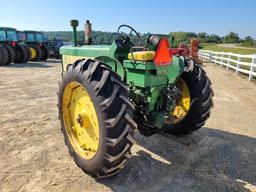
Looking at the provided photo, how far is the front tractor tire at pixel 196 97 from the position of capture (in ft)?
11.7

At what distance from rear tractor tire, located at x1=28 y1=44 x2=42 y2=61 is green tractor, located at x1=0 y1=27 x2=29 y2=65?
122cm

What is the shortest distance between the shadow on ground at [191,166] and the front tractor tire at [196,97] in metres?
0.42

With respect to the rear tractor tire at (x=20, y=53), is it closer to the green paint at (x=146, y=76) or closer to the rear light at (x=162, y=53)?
the green paint at (x=146, y=76)

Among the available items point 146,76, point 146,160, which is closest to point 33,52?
point 146,160

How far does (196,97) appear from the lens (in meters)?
3.57

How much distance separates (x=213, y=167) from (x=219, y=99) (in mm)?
4165

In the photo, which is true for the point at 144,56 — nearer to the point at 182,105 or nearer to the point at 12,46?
the point at 182,105

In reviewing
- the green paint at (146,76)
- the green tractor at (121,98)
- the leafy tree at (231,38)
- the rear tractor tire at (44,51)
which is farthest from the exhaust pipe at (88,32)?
the leafy tree at (231,38)

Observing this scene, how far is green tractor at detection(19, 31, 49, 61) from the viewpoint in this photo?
16.8 metres

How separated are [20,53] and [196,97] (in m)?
13.9

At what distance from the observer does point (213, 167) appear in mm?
3193

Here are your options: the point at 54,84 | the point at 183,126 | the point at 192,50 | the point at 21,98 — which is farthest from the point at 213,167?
the point at 192,50

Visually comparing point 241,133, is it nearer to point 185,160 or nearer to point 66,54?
point 185,160

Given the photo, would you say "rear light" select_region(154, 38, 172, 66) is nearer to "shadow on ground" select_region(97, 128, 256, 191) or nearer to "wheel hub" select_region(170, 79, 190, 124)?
"wheel hub" select_region(170, 79, 190, 124)
